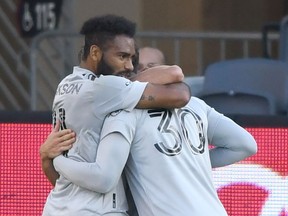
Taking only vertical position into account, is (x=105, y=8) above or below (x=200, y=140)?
below

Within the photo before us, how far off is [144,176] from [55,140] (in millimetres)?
416

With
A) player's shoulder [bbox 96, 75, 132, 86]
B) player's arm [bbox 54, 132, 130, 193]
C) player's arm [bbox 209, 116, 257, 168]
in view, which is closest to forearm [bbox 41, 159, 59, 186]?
player's arm [bbox 54, 132, 130, 193]

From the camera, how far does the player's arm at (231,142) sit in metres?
4.38

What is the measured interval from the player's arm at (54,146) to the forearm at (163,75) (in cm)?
35

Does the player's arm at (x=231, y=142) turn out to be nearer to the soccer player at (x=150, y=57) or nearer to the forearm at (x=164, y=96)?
the forearm at (x=164, y=96)

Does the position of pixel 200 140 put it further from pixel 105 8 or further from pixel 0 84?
pixel 105 8

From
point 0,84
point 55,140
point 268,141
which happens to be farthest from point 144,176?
point 0,84

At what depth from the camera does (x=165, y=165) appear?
4.04m

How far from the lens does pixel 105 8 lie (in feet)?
34.4

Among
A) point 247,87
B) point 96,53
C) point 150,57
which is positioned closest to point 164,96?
point 96,53

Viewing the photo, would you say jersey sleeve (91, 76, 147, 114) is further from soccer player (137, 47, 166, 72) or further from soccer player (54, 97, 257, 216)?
soccer player (137, 47, 166, 72)

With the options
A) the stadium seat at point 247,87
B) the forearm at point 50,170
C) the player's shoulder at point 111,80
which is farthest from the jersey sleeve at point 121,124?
the stadium seat at point 247,87

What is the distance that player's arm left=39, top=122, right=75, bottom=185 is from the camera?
4199mm

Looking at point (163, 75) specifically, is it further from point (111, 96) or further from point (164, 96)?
point (111, 96)
